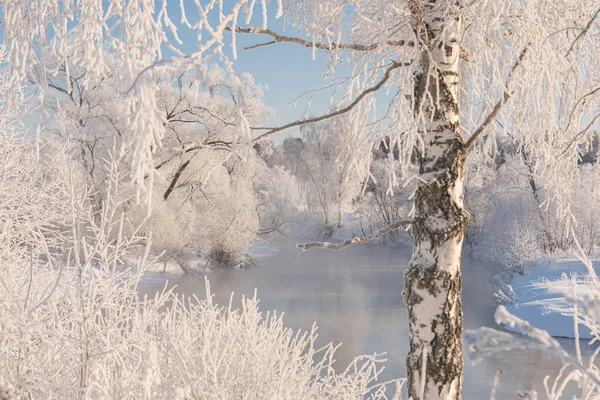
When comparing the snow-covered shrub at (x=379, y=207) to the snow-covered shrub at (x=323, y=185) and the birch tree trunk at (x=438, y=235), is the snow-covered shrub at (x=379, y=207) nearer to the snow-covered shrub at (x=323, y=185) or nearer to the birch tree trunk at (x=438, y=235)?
the snow-covered shrub at (x=323, y=185)

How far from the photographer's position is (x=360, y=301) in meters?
14.2

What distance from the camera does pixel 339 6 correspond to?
2932mm

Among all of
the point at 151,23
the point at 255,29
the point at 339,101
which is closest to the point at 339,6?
the point at 255,29

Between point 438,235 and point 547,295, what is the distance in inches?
482

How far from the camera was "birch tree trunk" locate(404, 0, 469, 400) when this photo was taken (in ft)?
9.60

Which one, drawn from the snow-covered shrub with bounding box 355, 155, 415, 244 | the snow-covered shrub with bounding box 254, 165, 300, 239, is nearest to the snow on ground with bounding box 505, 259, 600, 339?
the snow-covered shrub with bounding box 355, 155, 415, 244

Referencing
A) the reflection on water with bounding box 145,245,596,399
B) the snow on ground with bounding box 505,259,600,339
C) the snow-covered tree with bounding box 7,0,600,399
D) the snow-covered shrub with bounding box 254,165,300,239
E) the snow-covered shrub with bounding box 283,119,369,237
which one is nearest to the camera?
the snow-covered tree with bounding box 7,0,600,399

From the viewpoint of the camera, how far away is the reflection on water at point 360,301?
9594 millimetres

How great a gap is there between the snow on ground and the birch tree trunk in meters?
7.72

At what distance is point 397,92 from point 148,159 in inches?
81.0

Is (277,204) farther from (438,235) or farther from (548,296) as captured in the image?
(438,235)

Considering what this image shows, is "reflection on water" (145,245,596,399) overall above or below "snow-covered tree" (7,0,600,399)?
below

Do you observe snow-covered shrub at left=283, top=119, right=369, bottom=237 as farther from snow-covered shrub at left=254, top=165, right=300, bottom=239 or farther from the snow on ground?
the snow on ground

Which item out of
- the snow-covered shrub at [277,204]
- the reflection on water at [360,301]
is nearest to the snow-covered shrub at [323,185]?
the snow-covered shrub at [277,204]
